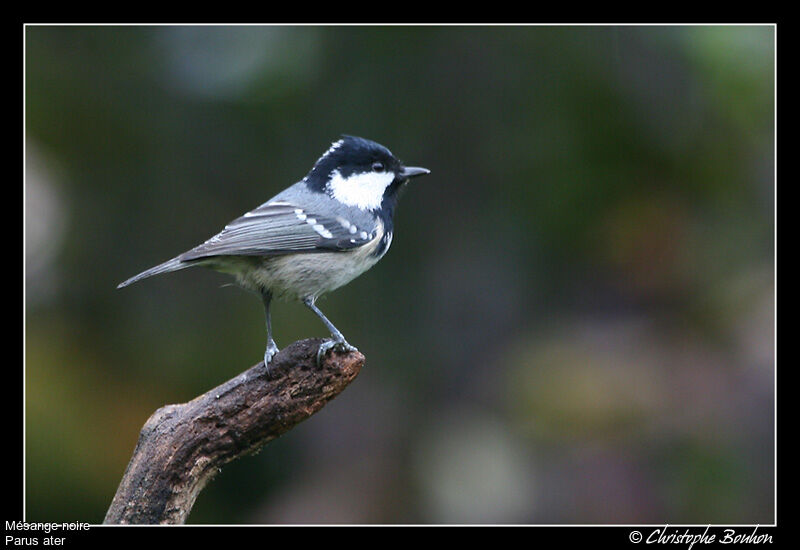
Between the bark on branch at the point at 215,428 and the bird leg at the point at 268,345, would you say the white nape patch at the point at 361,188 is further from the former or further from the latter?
the bark on branch at the point at 215,428

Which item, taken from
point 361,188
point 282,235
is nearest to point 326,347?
point 282,235

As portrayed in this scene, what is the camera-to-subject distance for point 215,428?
2852mm

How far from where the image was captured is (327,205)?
358cm

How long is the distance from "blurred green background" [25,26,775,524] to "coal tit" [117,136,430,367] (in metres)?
1.43

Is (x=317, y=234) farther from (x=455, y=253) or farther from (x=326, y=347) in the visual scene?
(x=455, y=253)

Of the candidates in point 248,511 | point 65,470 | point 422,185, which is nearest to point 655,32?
point 422,185

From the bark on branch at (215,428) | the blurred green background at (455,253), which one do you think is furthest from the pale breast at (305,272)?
the blurred green background at (455,253)

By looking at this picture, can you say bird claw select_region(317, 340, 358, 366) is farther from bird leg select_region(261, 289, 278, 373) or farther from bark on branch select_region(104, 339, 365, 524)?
bird leg select_region(261, 289, 278, 373)

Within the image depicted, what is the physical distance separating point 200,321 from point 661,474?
3.05 metres

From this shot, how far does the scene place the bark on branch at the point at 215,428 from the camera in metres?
2.74

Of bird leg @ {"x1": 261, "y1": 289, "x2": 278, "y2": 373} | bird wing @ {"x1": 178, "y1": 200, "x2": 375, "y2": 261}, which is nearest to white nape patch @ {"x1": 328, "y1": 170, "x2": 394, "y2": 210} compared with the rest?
bird wing @ {"x1": 178, "y1": 200, "x2": 375, "y2": 261}

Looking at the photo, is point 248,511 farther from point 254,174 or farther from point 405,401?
point 254,174

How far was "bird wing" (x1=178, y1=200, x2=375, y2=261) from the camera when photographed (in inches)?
127

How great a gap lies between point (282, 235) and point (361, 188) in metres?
0.55
